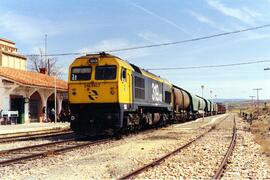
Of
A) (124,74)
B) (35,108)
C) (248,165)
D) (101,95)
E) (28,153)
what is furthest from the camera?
(35,108)

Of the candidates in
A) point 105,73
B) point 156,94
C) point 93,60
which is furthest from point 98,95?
point 156,94

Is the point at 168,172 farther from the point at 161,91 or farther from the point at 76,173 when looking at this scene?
the point at 161,91

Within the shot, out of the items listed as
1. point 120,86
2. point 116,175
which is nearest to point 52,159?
point 116,175

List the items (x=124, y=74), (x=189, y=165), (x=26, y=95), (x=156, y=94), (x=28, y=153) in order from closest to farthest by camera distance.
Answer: (x=189, y=165)
(x=28, y=153)
(x=124, y=74)
(x=156, y=94)
(x=26, y=95)

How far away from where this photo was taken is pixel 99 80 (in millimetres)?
18875

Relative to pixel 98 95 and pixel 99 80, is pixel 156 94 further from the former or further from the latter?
pixel 98 95

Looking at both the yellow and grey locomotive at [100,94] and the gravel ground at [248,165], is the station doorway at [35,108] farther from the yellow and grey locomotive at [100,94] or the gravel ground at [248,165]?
the gravel ground at [248,165]

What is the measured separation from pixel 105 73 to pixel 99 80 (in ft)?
1.37

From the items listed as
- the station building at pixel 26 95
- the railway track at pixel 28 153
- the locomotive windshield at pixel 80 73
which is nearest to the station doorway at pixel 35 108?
the station building at pixel 26 95

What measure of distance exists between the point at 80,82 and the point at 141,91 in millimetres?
4358

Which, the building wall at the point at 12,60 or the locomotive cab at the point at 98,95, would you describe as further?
the building wall at the point at 12,60

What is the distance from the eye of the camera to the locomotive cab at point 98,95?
60.8 feet

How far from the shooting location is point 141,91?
2241 cm

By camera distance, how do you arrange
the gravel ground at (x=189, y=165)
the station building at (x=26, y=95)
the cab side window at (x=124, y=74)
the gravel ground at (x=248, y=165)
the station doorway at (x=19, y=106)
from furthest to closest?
the station doorway at (x=19, y=106)
the station building at (x=26, y=95)
the cab side window at (x=124, y=74)
the gravel ground at (x=248, y=165)
the gravel ground at (x=189, y=165)
